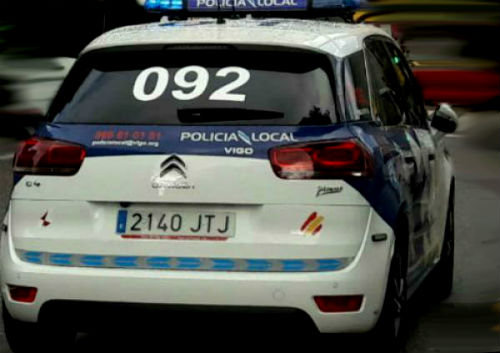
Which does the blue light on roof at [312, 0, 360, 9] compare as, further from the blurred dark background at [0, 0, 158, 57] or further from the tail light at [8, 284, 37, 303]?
the blurred dark background at [0, 0, 158, 57]

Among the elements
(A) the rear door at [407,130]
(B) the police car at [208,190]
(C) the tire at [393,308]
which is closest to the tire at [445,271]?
(A) the rear door at [407,130]

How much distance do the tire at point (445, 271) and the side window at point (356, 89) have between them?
219 centimetres

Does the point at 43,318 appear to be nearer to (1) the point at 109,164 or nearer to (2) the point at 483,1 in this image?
(1) the point at 109,164

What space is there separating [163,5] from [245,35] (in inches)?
87.0

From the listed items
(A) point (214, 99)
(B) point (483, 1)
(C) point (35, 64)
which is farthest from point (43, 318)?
(C) point (35, 64)

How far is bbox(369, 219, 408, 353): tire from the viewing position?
7062mm

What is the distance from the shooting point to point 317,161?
6797mm

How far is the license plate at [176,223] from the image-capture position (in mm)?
6762

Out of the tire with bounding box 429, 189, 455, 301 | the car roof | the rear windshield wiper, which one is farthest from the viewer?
the tire with bounding box 429, 189, 455, 301

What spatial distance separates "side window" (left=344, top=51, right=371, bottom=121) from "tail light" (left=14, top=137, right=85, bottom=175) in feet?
3.84

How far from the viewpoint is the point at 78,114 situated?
23.4ft

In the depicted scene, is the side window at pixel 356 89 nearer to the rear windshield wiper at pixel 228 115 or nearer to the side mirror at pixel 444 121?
the rear windshield wiper at pixel 228 115

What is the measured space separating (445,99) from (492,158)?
65.0 inches

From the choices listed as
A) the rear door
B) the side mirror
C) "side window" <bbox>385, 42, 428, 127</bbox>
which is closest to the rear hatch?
the rear door
